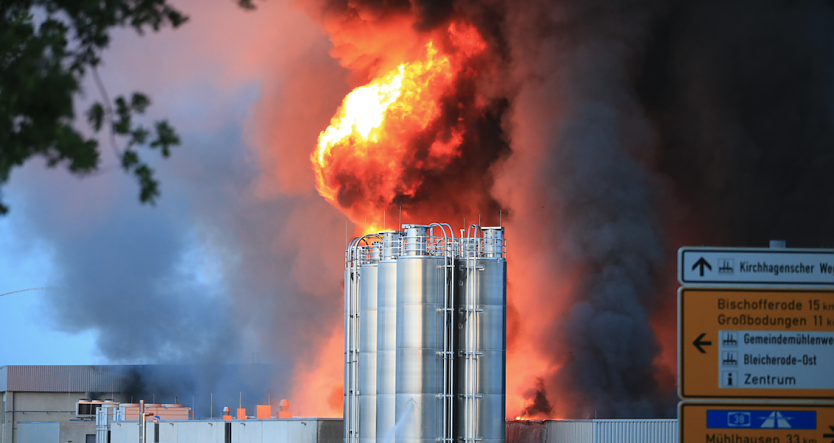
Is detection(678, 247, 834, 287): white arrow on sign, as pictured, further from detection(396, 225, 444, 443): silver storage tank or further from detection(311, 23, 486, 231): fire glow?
detection(311, 23, 486, 231): fire glow

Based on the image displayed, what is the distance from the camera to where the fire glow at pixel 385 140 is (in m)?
75.8

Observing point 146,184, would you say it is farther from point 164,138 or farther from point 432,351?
point 432,351

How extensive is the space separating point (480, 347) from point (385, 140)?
24.7 m

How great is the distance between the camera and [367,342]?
5856 centimetres

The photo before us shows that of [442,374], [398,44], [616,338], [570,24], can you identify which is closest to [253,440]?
[442,374]

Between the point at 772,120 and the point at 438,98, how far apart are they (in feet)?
80.4

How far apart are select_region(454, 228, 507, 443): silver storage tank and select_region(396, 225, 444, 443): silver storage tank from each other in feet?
3.19

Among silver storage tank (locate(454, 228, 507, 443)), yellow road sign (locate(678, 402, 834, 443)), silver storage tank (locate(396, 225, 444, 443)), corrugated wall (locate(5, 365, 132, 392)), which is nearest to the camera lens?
yellow road sign (locate(678, 402, 834, 443))

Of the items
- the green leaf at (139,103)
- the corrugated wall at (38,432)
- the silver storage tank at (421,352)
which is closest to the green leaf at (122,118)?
the green leaf at (139,103)

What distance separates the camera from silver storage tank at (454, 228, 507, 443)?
177 feet

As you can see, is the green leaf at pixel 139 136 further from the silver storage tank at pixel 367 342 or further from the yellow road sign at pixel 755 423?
the silver storage tank at pixel 367 342

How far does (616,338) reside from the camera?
2894 inches

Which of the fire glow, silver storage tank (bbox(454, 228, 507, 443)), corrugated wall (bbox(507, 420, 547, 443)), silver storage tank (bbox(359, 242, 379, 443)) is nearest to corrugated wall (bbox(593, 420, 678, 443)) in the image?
corrugated wall (bbox(507, 420, 547, 443))

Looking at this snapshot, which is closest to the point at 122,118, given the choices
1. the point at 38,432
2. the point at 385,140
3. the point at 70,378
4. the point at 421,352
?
the point at 421,352
